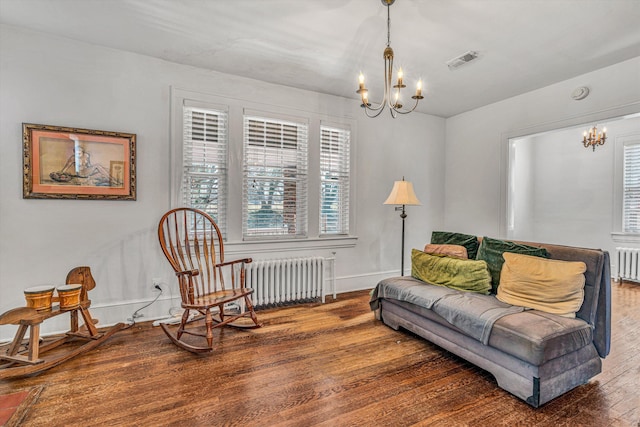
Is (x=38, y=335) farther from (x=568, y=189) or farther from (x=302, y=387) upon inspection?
(x=568, y=189)

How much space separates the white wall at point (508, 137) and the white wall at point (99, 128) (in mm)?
2595

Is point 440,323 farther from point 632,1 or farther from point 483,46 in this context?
point 632,1

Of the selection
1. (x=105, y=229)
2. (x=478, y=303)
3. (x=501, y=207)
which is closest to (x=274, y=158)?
(x=105, y=229)

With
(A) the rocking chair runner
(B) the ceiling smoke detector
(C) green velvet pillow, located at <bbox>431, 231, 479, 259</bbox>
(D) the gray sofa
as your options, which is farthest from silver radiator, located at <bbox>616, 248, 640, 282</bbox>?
(A) the rocking chair runner

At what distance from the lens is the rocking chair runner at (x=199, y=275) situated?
8.25 feet

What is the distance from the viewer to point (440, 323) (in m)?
2.42

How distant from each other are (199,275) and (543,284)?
308 cm

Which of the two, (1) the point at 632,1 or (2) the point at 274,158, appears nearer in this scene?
(1) the point at 632,1

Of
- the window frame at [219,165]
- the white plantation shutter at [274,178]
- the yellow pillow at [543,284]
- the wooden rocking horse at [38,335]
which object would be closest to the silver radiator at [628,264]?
the yellow pillow at [543,284]

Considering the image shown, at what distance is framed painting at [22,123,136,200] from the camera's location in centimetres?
262

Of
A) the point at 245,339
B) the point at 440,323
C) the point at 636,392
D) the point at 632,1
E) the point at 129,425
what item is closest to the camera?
the point at 129,425

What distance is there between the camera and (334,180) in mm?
4094

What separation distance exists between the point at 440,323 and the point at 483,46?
2539 mm

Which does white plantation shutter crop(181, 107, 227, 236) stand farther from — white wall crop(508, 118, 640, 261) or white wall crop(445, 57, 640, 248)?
white wall crop(508, 118, 640, 261)
